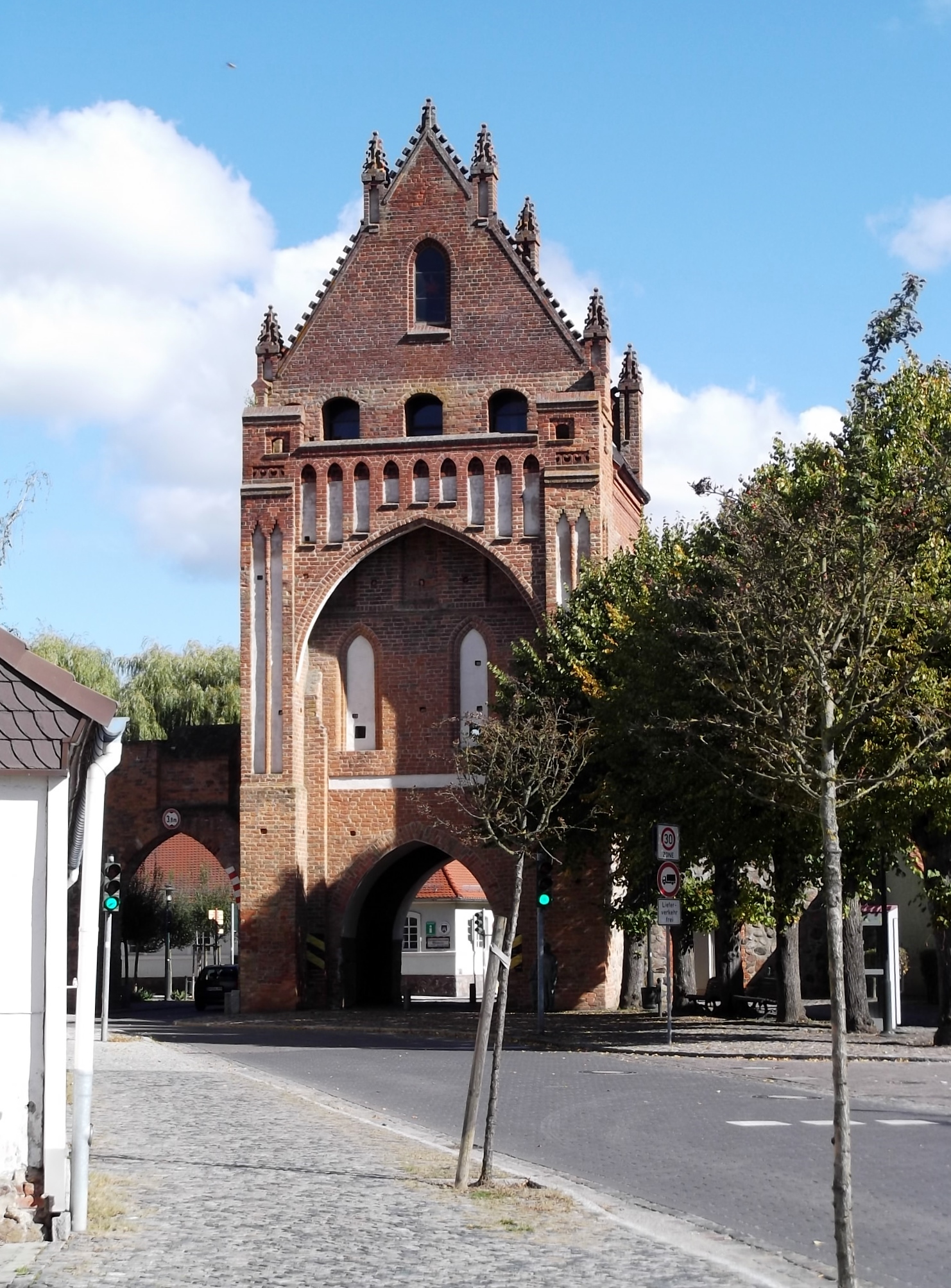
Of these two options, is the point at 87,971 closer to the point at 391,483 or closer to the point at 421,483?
the point at 421,483

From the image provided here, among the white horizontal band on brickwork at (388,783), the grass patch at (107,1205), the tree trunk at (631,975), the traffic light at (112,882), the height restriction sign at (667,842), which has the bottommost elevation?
the tree trunk at (631,975)

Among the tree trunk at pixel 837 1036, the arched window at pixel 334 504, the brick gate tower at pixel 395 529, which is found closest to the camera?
the tree trunk at pixel 837 1036

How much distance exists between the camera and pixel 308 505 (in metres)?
40.4

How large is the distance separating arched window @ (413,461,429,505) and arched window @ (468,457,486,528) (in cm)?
97

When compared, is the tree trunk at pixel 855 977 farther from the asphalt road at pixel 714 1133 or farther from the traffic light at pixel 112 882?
the traffic light at pixel 112 882

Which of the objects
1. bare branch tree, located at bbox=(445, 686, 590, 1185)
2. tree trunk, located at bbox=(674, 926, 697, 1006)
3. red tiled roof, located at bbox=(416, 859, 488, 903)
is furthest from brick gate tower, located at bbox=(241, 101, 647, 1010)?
red tiled roof, located at bbox=(416, 859, 488, 903)

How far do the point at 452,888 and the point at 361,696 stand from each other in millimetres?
27456

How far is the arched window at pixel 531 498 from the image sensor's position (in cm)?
3931

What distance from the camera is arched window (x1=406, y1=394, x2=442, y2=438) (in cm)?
4047

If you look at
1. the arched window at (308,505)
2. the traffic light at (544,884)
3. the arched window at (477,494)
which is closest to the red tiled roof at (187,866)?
the arched window at (308,505)

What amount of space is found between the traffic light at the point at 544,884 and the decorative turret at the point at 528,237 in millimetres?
14876

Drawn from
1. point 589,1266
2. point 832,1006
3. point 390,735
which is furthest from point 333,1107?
point 390,735

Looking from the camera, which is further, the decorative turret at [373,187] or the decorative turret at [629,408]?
→ the decorative turret at [629,408]

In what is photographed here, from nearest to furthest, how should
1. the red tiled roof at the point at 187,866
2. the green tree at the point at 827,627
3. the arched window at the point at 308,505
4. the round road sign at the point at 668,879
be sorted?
the green tree at the point at 827,627, the round road sign at the point at 668,879, the arched window at the point at 308,505, the red tiled roof at the point at 187,866
